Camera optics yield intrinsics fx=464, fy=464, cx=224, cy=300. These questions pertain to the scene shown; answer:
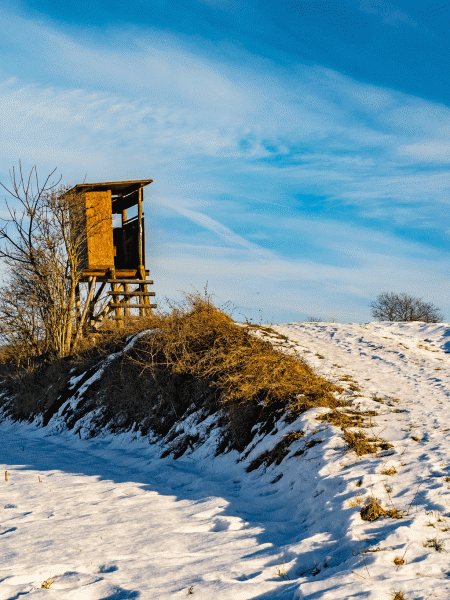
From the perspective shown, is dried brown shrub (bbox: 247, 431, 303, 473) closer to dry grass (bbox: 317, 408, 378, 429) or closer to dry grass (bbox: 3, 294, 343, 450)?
dry grass (bbox: 3, 294, 343, 450)

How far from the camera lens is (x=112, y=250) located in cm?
1758

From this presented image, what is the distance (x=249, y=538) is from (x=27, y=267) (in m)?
13.7

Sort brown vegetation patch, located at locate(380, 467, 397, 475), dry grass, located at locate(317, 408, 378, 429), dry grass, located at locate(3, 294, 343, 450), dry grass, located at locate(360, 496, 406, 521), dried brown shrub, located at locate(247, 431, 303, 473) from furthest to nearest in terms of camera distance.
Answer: dry grass, located at locate(3, 294, 343, 450)
dry grass, located at locate(317, 408, 378, 429)
dried brown shrub, located at locate(247, 431, 303, 473)
brown vegetation patch, located at locate(380, 467, 397, 475)
dry grass, located at locate(360, 496, 406, 521)

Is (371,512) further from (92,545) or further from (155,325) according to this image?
(155,325)

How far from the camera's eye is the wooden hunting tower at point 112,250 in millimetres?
17062

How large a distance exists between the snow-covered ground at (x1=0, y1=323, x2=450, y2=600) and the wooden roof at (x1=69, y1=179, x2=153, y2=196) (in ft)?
36.6

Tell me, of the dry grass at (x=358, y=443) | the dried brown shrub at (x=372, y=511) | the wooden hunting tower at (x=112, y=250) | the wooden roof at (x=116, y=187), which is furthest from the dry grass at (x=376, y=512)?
the wooden roof at (x=116, y=187)

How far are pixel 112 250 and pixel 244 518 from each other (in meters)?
14.0

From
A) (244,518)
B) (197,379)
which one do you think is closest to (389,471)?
(244,518)

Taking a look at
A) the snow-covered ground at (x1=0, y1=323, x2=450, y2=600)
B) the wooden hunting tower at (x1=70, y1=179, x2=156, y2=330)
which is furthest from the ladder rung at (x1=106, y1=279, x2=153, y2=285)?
the snow-covered ground at (x1=0, y1=323, x2=450, y2=600)

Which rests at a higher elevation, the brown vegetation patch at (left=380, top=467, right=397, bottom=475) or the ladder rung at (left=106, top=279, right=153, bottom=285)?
the ladder rung at (left=106, top=279, right=153, bottom=285)

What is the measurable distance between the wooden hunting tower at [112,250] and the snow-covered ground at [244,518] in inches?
360

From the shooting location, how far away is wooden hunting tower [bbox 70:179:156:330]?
1706 cm

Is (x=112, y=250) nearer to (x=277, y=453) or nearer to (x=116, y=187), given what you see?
(x=116, y=187)
